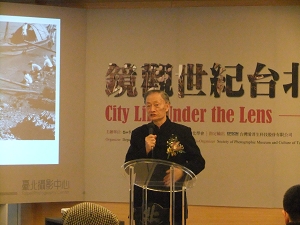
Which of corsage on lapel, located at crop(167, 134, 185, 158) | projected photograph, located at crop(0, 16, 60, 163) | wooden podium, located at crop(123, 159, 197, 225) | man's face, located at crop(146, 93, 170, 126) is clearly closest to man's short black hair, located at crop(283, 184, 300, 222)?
wooden podium, located at crop(123, 159, 197, 225)

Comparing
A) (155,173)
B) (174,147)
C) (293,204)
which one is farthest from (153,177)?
(293,204)

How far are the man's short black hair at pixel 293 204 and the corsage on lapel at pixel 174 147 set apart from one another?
1.90 metres

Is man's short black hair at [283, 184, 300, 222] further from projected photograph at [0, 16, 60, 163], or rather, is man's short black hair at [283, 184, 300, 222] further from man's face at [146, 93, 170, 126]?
projected photograph at [0, 16, 60, 163]

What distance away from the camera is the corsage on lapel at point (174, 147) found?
155 inches

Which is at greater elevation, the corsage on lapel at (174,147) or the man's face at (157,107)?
the man's face at (157,107)

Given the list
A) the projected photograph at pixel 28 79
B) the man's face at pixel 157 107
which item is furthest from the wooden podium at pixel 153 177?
the projected photograph at pixel 28 79

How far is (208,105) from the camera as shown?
5.57 metres

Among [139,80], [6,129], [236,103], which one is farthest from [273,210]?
[6,129]

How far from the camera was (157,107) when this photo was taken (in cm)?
412

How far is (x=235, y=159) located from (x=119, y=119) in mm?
1327

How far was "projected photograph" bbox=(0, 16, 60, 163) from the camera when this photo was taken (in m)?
5.41

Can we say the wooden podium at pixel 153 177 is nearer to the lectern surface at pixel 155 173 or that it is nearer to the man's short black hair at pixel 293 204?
the lectern surface at pixel 155 173

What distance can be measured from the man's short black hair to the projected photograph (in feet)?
12.4

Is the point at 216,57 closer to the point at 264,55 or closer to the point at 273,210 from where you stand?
the point at 264,55
